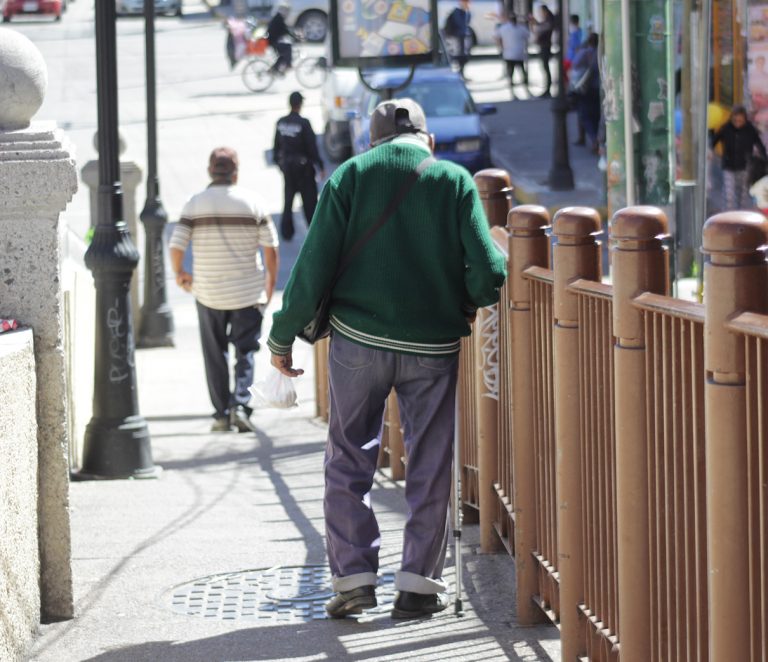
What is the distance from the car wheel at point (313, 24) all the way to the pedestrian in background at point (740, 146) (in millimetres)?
29444

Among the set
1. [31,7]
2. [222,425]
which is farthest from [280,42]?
[222,425]

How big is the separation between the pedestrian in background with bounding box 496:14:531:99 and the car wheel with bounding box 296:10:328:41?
10761 mm

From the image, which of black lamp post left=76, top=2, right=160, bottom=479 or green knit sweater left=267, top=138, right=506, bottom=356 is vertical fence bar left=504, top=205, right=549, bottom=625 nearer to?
green knit sweater left=267, top=138, right=506, bottom=356

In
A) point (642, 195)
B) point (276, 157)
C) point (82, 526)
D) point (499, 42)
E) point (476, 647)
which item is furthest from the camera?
point (499, 42)

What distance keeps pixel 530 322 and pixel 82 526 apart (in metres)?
2.81

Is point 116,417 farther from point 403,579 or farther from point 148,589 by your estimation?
point 403,579

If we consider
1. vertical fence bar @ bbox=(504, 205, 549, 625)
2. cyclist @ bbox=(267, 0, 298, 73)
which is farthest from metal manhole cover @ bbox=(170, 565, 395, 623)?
cyclist @ bbox=(267, 0, 298, 73)

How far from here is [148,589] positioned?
6.16m

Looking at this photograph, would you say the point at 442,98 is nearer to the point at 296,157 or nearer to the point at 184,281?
the point at 296,157

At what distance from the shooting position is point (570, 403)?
15.5ft

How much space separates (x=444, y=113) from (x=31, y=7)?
29.1 m

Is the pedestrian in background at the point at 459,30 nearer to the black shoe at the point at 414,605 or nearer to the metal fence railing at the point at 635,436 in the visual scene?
the metal fence railing at the point at 635,436

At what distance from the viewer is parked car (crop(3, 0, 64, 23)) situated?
1986 inches

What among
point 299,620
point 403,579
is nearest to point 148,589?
point 299,620
